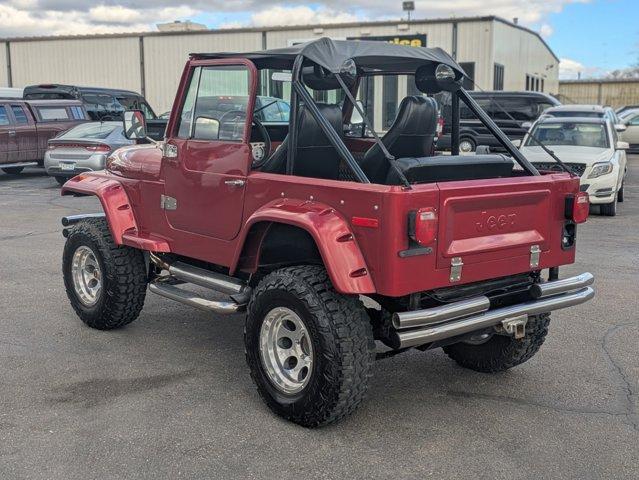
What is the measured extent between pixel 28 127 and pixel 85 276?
13289mm

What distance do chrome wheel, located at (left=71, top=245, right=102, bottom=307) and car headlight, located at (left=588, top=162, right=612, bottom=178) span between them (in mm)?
8550

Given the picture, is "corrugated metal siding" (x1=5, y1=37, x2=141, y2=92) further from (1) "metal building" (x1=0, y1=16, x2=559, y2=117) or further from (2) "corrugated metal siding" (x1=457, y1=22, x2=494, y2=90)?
(2) "corrugated metal siding" (x1=457, y1=22, x2=494, y2=90)

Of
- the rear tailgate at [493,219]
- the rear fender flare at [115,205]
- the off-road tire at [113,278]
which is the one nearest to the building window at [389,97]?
the rear tailgate at [493,219]

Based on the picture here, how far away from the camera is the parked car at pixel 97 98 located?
70.8 feet

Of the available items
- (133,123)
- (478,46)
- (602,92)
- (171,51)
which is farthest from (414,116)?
(602,92)

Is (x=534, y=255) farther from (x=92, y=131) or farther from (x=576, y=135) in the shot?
(x=92, y=131)

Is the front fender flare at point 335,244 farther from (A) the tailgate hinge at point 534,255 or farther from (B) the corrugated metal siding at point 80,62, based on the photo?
(B) the corrugated metal siding at point 80,62

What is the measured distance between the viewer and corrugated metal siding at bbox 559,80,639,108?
5259cm

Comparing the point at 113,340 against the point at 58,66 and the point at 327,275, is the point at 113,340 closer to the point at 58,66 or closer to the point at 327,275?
the point at 327,275

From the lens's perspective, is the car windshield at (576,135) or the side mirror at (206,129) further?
the car windshield at (576,135)

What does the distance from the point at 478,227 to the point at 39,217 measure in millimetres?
9955

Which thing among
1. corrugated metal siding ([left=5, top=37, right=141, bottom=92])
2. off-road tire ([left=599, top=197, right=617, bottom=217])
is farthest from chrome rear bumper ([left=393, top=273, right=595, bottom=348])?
corrugated metal siding ([left=5, top=37, right=141, bottom=92])

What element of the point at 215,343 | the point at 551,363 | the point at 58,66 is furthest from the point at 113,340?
the point at 58,66

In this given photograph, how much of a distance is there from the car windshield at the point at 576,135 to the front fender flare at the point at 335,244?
32.0ft
